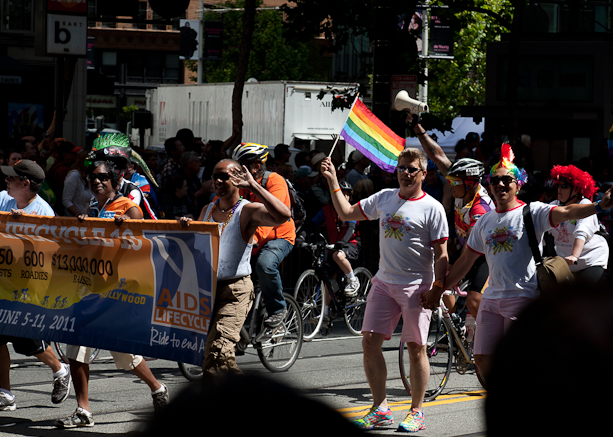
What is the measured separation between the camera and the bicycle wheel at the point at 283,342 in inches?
341

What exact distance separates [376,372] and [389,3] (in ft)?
20.5

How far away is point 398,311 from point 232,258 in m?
1.32

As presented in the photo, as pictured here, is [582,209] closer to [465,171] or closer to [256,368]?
[465,171]

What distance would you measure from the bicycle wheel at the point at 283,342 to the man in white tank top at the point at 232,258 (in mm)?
2537

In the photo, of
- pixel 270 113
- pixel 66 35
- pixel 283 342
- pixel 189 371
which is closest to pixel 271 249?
pixel 283 342

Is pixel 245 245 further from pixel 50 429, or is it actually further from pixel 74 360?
pixel 50 429

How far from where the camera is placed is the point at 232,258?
606 centimetres

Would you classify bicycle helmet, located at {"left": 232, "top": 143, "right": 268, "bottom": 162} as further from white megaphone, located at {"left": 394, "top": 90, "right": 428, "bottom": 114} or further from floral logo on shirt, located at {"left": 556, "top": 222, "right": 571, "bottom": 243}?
floral logo on shirt, located at {"left": 556, "top": 222, "right": 571, "bottom": 243}

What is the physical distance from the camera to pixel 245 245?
6109mm

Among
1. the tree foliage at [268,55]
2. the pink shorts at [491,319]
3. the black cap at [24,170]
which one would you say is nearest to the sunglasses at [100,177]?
the black cap at [24,170]

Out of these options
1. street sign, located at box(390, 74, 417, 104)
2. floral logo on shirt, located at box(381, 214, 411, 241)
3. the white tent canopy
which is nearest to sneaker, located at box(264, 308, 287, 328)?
floral logo on shirt, located at box(381, 214, 411, 241)

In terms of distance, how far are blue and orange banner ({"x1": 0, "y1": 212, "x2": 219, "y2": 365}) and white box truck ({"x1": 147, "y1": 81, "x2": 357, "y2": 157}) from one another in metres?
17.8

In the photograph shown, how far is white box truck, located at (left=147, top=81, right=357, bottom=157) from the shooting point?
2630 cm

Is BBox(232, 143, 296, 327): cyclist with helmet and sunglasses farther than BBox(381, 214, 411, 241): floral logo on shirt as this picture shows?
Result: Yes
